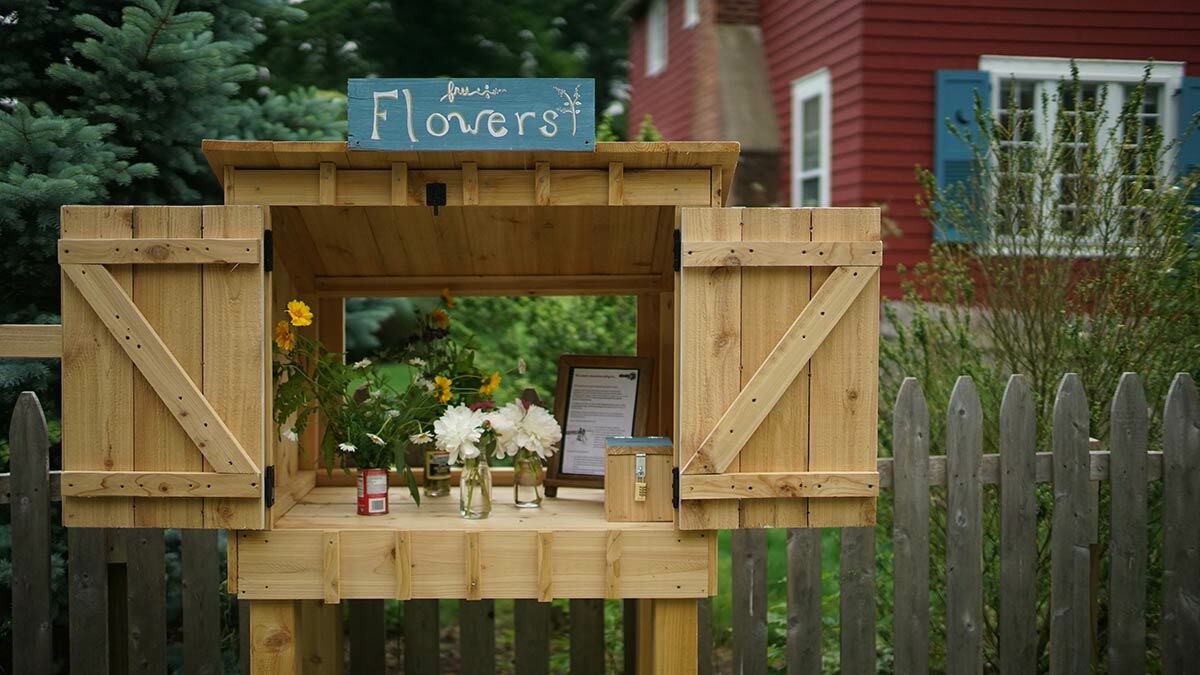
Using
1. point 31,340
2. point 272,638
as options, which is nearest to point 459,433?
point 272,638

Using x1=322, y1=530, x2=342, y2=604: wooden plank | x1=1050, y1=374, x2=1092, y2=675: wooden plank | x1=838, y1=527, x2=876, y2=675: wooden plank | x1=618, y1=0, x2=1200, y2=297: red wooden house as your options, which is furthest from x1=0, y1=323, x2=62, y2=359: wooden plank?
x1=618, y1=0, x2=1200, y2=297: red wooden house

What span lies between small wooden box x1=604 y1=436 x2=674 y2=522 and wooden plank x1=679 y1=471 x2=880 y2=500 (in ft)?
0.71

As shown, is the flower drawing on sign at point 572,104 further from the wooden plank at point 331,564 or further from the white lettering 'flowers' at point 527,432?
the wooden plank at point 331,564

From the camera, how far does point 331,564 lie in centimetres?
336

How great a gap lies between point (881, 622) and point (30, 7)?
4.46 m

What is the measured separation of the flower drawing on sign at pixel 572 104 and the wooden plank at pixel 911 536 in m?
1.71

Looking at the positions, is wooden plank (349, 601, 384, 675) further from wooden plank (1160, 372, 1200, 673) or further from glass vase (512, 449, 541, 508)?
wooden plank (1160, 372, 1200, 673)

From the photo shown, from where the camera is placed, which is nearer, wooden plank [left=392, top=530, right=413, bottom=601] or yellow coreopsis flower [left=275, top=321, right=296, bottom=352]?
wooden plank [left=392, top=530, right=413, bottom=601]

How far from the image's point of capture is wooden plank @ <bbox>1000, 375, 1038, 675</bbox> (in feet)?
13.8

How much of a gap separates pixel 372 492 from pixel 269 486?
1.26 ft

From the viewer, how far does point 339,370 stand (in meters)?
3.82

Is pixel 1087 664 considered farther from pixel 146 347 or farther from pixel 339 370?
pixel 146 347

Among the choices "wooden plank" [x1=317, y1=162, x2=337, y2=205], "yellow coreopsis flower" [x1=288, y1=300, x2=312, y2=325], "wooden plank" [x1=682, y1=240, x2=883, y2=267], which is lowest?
"yellow coreopsis flower" [x1=288, y1=300, x2=312, y2=325]

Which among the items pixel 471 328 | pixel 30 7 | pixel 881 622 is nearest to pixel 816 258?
pixel 881 622
